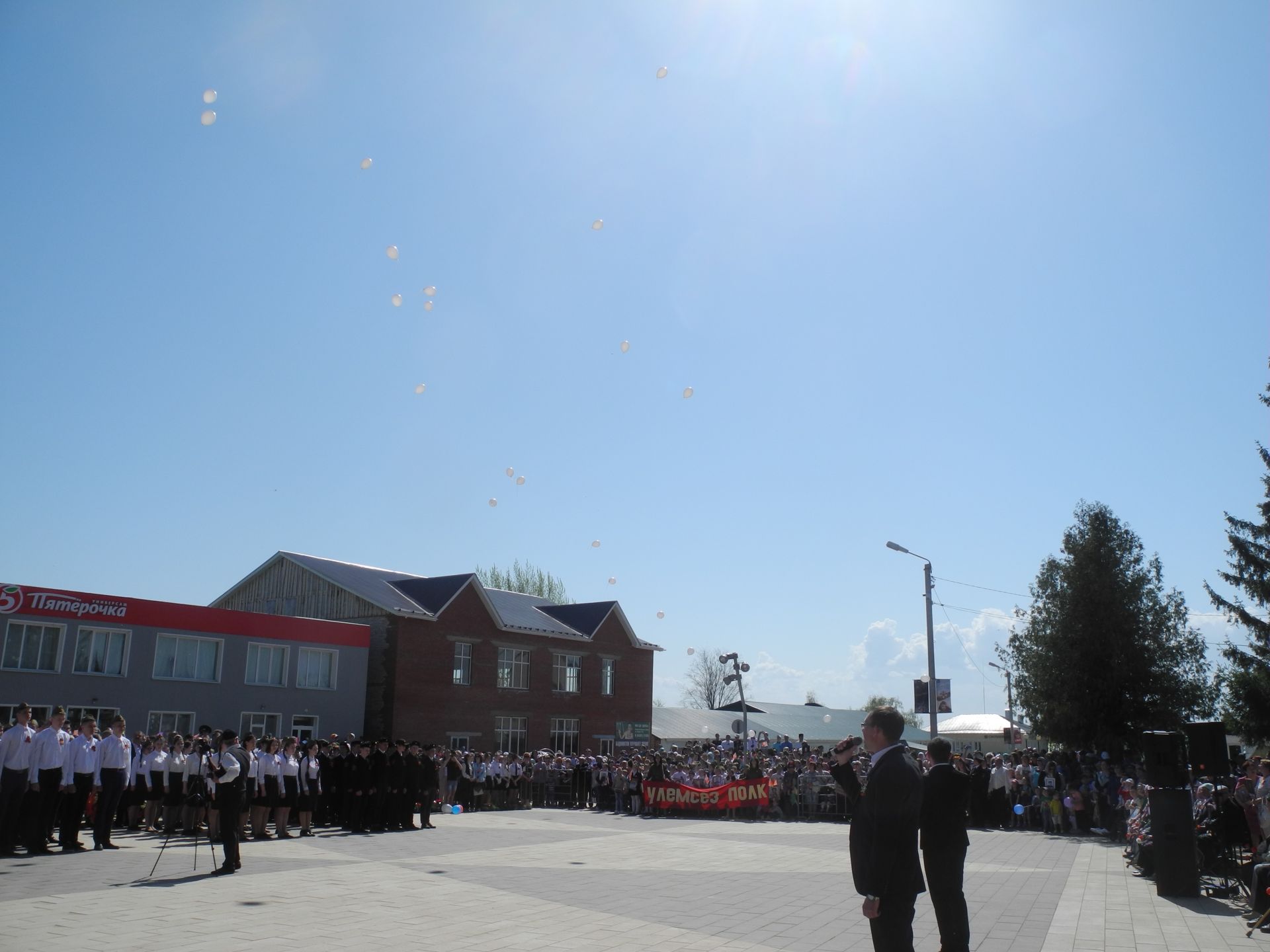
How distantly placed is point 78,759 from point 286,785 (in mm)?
4367

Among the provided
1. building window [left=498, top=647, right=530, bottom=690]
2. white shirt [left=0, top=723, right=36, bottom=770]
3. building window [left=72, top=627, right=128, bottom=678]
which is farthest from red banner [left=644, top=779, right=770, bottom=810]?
building window [left=498, top=647, right=530, bottom=690]

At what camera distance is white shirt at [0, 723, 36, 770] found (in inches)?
520

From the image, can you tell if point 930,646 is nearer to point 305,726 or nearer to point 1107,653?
point 1107,653

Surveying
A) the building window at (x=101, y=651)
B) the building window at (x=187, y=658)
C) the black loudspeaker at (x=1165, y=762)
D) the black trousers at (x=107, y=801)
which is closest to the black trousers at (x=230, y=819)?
A: the black trousers at (x=107, y=801)

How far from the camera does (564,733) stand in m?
47.1

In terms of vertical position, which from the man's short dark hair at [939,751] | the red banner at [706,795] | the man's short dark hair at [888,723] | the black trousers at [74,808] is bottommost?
the red banner at [706,795]

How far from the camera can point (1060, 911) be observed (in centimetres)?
1073

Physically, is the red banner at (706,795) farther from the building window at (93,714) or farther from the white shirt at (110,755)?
the building window at (93,714)

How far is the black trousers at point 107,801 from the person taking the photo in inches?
568

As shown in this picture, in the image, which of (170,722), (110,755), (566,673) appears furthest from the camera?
(566,673)

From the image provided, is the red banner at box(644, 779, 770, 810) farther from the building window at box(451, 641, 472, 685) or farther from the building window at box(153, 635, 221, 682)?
the building window at box(451, 641, 472, 685)

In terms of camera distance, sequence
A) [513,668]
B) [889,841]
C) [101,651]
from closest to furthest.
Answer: [889,841]
[101,651]
[513,668]

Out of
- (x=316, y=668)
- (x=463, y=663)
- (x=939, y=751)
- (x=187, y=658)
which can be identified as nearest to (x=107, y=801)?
(x=939, y=751)

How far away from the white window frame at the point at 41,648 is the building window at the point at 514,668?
63.7 feet
